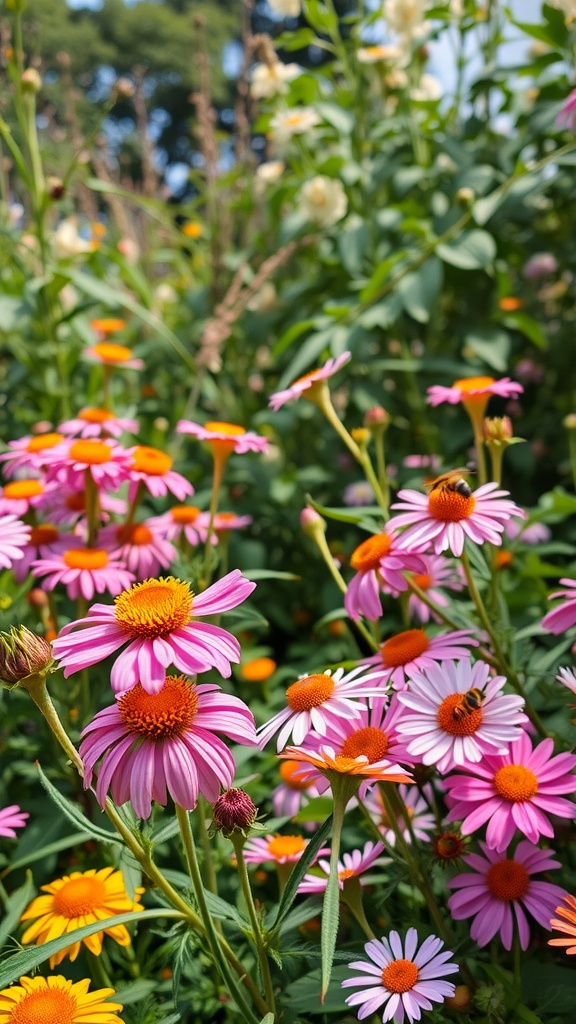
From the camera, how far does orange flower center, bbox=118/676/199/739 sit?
58cm

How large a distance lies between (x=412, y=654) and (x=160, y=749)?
0.99 feet

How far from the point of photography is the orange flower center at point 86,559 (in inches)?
39.5

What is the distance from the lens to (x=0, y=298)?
1.69m

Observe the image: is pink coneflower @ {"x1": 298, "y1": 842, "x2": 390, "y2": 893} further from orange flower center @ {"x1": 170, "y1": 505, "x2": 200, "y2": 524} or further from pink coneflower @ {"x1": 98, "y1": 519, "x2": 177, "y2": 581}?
orange flower center @ {"x1": 170, "y1": 505, "x2": 200, "y2": 524}

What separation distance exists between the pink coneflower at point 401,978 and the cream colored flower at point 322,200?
1.55 meters

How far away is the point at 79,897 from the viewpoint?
0.79m

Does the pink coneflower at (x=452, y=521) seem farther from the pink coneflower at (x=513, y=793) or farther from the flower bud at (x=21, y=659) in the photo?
the flower bud at (x=21, y=659)

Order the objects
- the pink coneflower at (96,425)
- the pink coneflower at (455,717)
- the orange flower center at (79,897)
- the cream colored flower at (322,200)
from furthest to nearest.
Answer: the cream colored flower at (322,200) < the pink coneflower at (96,425) < the orange flower center at (79,897) < the pink coneflower at (455,717)

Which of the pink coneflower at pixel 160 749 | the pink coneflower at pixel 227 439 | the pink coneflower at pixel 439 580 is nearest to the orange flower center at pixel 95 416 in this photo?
the pink coneflower at pixel 227 439

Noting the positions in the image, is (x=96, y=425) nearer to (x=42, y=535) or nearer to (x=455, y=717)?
(x=42, y=535)

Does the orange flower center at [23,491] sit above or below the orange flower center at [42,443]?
below

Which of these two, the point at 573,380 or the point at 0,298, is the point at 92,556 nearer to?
the point at 0,298

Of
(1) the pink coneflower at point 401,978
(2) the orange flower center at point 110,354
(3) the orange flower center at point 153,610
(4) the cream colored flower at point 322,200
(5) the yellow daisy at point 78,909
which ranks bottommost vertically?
(5) the yellow daisy at point 78,909

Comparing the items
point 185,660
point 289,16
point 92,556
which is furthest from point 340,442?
point 185,660
